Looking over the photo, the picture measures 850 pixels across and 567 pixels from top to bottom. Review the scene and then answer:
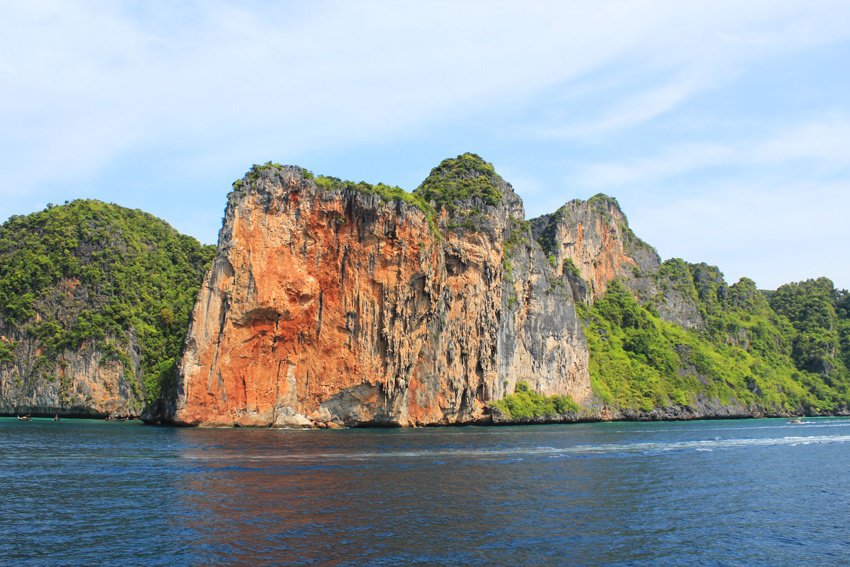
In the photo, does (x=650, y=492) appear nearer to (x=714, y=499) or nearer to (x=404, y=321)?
(x=714, y=499)

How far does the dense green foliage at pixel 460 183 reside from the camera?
9238 centimetres

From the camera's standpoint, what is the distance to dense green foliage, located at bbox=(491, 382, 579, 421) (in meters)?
93.7

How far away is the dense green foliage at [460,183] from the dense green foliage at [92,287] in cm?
3824

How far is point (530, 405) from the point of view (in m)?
97.4

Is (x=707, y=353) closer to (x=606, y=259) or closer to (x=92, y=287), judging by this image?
(x=606, y=259)

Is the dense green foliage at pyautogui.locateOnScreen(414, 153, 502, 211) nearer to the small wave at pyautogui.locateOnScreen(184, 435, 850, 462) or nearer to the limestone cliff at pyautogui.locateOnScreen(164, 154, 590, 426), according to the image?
the limestone cliff at pyautogui.locateOnScreen(164, 154, 590, 426)

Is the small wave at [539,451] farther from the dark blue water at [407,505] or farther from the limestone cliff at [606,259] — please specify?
the limestone cliff at [606,259]

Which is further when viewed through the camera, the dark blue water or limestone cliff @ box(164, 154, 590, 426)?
limestone cliff @ box(164, 154, 590, 426)

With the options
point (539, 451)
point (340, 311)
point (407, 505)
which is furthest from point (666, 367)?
point (407, 505)

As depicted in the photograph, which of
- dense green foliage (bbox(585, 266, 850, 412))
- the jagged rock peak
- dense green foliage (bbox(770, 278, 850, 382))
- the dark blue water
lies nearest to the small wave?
the dark blue water

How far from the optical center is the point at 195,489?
31.5 meters

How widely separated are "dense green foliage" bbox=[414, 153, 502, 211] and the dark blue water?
46.4 m

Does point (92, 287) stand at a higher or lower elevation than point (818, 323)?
lower

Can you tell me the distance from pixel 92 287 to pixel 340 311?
51513 mm
